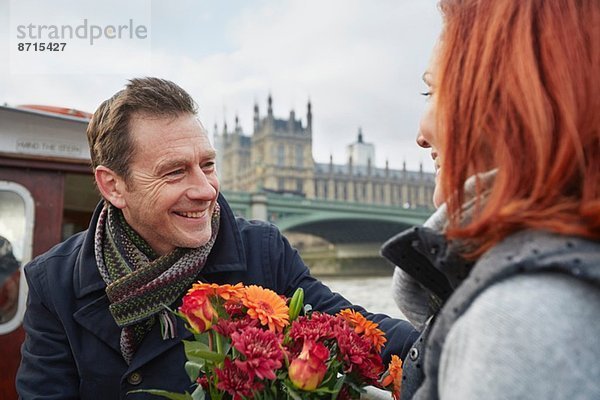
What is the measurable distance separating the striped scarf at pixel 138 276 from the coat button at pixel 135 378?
0.12 feet

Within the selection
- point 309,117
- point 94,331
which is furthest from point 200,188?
point 309,117

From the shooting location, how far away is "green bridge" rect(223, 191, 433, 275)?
16.2 m

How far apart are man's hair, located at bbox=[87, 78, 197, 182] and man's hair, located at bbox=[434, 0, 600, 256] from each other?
82cm

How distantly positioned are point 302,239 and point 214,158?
37.0 meters

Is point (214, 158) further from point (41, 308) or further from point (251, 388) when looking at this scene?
point (251, 388)

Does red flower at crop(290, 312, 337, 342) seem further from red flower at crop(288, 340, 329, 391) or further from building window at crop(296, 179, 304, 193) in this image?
building window at crop(296, 179, 304, 193)

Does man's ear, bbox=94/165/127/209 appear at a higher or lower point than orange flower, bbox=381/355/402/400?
higher

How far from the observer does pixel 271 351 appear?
0.67 meters

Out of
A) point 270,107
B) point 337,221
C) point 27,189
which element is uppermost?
point 270,107

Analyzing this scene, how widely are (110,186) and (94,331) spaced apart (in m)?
0.32

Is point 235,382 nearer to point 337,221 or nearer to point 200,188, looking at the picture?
point 200,188

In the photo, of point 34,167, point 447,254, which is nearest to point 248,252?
point 447,254

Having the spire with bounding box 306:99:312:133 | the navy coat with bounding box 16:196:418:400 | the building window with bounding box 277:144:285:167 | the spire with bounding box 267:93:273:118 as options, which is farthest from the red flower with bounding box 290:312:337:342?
the spire with bounding box 306:99:312:133

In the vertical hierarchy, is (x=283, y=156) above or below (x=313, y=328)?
above
